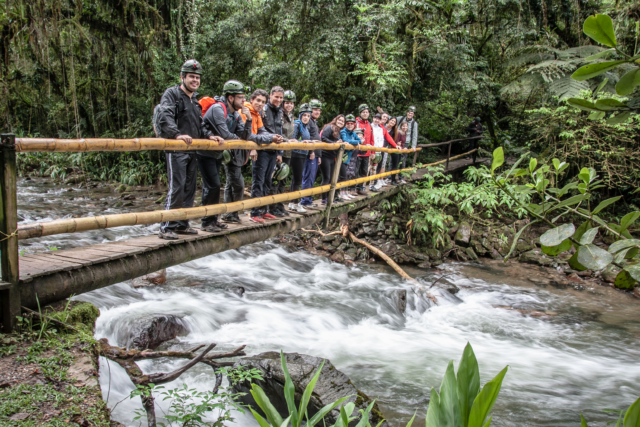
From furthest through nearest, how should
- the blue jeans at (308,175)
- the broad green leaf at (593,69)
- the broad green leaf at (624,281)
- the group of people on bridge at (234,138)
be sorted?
the blue jeans at (308,175) < the group of people on bridge at (234,138) < the broad green leaf at (624,281) < the broad green leaf at (593,69)

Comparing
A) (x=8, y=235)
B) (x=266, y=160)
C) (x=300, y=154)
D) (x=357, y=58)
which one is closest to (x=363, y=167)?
(x=300, y=154)

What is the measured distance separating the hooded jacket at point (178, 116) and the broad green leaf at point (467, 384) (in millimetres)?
3626

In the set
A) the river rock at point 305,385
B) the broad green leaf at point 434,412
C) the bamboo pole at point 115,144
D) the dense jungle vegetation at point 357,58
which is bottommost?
the river rock at point 305,385

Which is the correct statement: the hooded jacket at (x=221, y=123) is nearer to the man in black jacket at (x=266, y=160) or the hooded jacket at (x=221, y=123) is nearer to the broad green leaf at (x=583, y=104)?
the man in black jacket at (x=266, y=160)

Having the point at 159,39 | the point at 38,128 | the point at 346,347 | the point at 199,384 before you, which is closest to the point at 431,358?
the point at 346,347

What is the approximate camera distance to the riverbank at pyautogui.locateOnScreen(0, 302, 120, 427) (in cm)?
202

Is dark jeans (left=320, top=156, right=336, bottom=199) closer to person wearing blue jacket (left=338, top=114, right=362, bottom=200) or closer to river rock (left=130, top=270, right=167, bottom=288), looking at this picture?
person wearing blue jacket (left=338, top=114, right=362, bottom=200)

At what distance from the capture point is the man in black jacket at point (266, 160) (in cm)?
557

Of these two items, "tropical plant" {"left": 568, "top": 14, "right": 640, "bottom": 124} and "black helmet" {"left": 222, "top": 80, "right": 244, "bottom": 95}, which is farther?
"black helmet" {"left": 222, "top": 80, "right": 244, "bottom": 95}

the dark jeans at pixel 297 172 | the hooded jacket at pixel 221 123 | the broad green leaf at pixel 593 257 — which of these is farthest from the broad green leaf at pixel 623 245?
the dark jeans at pixel 297 172

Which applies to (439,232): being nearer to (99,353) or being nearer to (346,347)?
(346,347)

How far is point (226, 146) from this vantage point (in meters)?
4.29

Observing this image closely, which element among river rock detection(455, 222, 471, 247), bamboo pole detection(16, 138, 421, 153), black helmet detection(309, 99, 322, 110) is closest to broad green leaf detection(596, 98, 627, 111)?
bamboo pole detection(16, 138, 421, 153)

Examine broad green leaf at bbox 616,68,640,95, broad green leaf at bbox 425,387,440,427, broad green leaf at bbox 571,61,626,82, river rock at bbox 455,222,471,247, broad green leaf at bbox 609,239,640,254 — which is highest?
broad green leaf at bbox 571,61,626,82
